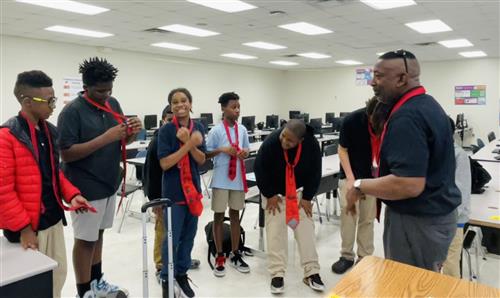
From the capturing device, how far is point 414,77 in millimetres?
1603

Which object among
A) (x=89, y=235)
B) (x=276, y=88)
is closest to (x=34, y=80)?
(x=89, y=235)

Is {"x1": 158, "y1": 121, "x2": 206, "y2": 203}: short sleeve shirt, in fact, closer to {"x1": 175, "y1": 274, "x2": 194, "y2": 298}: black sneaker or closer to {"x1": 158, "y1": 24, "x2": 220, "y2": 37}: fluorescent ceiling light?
{"x1": 175, "y1": 274, "x2": 194, "y2": 298}: black sneaker

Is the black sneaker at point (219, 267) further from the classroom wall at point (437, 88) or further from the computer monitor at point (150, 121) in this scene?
the classroom wall at point (437, 88)

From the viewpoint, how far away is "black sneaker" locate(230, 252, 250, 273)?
3121 mm

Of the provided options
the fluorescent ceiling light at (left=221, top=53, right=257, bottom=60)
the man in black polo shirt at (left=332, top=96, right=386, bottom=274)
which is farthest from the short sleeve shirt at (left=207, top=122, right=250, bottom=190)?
the fluorescent ceiling light at (left=221, top=53, right=257, bottom=60)

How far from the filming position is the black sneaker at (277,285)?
9.09ft

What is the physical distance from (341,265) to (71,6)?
5.17m

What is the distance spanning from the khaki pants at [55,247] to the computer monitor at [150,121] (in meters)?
7.87

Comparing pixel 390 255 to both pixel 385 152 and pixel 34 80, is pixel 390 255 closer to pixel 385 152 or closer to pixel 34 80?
pixel 385 152

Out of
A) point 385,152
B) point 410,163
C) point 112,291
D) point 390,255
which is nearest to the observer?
point 410,163

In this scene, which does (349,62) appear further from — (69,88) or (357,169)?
(357,169)

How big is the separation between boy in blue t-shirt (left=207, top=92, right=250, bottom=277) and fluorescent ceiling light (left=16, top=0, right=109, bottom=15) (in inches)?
144

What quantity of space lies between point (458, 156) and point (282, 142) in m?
1.12

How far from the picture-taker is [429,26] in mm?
6871
